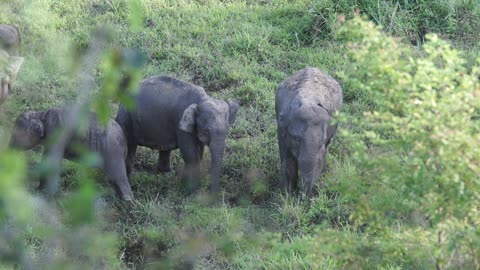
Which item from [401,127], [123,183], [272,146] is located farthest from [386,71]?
[272,146]

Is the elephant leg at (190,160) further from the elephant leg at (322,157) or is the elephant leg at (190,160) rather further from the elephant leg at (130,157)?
the elephant leg at (322,157)

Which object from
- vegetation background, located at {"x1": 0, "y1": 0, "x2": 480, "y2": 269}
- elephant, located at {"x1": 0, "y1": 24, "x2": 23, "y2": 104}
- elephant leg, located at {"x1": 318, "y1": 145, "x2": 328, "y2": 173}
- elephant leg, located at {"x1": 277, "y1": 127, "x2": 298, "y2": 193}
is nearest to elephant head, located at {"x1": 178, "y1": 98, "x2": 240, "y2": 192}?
vegetation background, located at {"x1": 0, "y1": 0, "x2": 480, "y2": 269}

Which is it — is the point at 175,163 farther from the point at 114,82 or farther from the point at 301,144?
the point at 114,82

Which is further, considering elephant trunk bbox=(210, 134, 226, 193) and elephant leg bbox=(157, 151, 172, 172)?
elephant leg bbox=(157, 151, 172, 172)

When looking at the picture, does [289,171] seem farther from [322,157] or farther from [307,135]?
[307,135]

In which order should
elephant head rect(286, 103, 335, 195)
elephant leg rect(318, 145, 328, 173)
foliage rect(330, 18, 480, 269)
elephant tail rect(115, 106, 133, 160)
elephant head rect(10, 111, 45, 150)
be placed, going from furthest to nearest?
elephant tail rect(115, 106, 133, 160) → elephant leg rect(318, 145, 328, 173) → elephant head rect(10, 111, 45, 150) → elephant head rect(286, 103, 335, 195) → foliage rect(330, 18, 480, 269)

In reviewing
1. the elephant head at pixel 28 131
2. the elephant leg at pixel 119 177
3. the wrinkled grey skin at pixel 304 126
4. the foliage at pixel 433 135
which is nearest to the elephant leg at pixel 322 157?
the wrinkled grey skin at pixel 304 126

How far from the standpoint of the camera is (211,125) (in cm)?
712

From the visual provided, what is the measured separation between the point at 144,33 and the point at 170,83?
3.03 m

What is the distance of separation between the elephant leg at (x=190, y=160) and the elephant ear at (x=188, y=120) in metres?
0.15

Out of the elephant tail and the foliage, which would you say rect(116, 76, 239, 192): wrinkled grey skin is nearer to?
the elephant tail

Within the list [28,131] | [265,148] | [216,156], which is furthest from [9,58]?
[265,148]

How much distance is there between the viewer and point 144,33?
1055 centimetres

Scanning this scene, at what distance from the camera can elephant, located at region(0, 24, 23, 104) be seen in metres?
7.79
